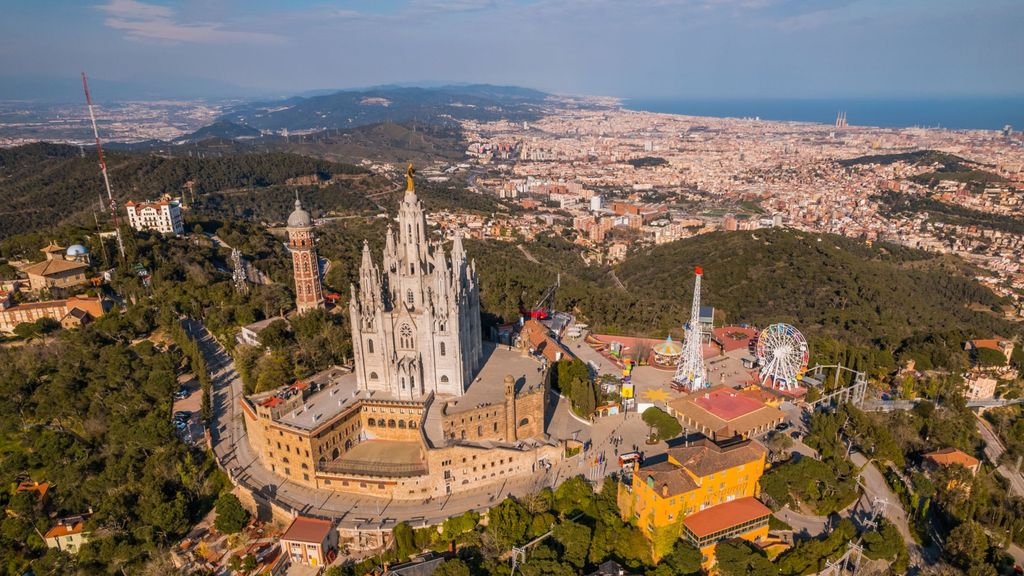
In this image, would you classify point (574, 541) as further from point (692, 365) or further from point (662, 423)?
point (692, 365)

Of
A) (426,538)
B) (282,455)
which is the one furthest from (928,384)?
(282,455)

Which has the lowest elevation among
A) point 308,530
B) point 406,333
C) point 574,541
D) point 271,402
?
point 574,541

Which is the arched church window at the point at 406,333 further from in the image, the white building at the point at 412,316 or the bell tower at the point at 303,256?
the bell tower at the point at 303,256

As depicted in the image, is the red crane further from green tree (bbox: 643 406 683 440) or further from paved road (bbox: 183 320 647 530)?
green tree (bbox: 643 406 683 440)

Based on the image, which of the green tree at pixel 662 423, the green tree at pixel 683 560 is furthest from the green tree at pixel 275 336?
the green tree at pixel 683 560

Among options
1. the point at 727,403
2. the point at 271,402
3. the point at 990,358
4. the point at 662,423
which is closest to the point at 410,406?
the point at 271,402

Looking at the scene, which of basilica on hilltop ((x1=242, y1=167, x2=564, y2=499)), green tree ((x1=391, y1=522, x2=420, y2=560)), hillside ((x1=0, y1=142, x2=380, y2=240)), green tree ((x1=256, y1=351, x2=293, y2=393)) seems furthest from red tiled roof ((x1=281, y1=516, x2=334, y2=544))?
hillside ((x1=0, y1=142, x2=380, y2=240))
